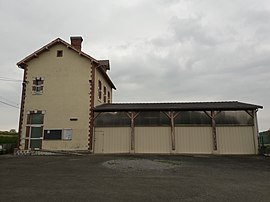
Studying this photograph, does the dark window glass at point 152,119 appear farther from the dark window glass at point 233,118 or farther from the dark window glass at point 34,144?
the dark window glass at point 34,144

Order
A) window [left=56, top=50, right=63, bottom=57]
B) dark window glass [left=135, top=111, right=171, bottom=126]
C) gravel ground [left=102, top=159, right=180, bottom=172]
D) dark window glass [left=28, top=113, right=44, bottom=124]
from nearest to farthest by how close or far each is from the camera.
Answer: gravel ground [left=102, top=159, right=180, bottom=172] → dark window glass [left=135, top=111, right=171, bottom=126] → dark window glass [left=28, top=113, right=44, bottom=124] → window [left=56, top=50, right=63, bottom=57]

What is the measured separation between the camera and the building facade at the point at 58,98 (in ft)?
61.0

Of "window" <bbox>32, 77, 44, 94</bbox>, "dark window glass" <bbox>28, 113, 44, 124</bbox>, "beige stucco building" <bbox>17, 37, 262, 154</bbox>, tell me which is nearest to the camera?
"beige stucco building" <bbox>17, 37, 262, 154</bbox>

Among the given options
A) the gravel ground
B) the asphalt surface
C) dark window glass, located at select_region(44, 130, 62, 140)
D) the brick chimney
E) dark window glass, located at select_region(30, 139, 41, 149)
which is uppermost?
the brick chimney

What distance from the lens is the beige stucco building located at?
17.9m

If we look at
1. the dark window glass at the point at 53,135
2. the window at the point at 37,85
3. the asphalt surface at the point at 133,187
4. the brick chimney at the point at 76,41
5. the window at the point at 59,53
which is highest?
the brick chimney at the point at 76,41

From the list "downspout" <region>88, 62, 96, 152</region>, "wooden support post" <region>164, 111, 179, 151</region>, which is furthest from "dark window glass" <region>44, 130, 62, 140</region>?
"wooden support post" <region>164, 111, 179, 151</region>

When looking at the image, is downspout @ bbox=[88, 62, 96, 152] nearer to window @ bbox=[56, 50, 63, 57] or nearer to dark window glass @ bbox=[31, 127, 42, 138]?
window @ bbox=[56, 50, 63, 57]

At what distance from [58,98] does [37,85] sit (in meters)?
2.13

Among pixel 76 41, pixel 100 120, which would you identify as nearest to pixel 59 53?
pixel 76 41

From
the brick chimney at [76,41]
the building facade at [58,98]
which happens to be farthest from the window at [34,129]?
the brick chimney at [76,41]

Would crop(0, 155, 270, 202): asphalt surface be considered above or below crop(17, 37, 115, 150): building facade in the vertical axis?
below

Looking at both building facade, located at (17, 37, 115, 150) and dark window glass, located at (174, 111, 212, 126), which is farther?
building facade, located at (17, 37, 115, 150)

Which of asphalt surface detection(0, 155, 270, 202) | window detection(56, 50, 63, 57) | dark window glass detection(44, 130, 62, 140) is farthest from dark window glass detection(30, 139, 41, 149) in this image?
asphalt surface detection(0, 155, 270, 202)
